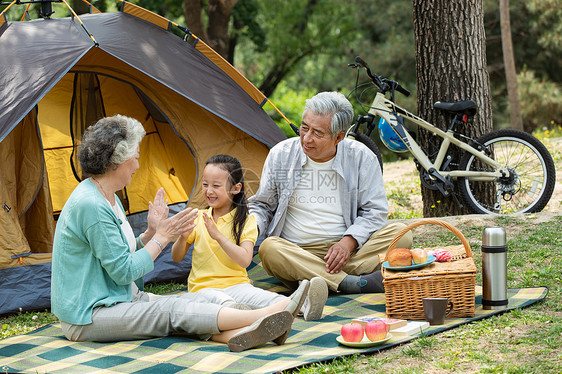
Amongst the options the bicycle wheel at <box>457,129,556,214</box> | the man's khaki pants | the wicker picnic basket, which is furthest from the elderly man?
the bicycle wheel at <box>457,129,556,214</box>

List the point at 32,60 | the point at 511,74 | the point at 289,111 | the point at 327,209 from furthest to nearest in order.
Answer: the point at 289,111 → the point at 511,74 → the point at 32,60 → the point at 327,209

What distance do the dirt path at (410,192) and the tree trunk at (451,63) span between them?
62cm

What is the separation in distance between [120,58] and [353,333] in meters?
2.18

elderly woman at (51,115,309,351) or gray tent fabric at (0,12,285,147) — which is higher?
gray tent fabric at (0,12,285,147)

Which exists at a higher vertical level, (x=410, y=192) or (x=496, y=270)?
(x=410, y=192)

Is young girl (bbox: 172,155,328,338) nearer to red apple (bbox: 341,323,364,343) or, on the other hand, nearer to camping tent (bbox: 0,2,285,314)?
red apple (bbox: 341,323,364,343)

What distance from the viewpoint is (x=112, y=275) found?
250 cm

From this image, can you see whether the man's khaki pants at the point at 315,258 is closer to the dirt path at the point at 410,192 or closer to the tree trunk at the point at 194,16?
the dirt path at the point at 410,192

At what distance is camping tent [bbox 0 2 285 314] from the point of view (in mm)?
3484

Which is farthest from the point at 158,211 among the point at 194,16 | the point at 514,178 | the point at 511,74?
the point at 511,74

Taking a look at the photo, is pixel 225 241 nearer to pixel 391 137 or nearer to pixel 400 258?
pixel 400 258

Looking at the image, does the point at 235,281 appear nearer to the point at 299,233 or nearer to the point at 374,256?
the point at 299,233

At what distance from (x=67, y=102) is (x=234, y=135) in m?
1.34

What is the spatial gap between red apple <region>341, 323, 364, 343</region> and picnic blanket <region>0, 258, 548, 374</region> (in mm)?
39
